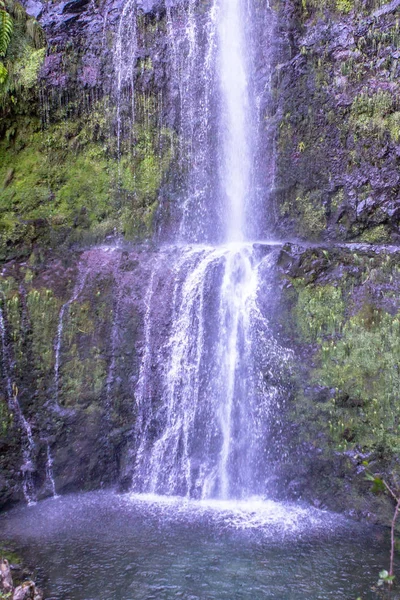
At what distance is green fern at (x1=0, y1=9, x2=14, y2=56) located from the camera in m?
9.82

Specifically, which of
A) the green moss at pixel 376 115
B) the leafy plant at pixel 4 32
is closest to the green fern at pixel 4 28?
the leafy plant at pixel 4 32

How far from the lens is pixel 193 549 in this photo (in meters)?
5.58

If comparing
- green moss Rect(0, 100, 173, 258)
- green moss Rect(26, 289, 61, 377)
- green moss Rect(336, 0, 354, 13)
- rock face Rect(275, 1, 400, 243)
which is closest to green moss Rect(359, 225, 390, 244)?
rock face Rect(275, 1, 400, 243)

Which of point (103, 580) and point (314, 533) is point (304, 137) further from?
point (103, 580)

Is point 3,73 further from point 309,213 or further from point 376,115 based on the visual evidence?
point 376,115

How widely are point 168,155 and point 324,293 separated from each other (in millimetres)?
4682

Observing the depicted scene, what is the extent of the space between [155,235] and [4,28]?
4810 mm

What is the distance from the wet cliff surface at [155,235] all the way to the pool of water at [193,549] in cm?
64

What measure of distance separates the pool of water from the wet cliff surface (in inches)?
25.1

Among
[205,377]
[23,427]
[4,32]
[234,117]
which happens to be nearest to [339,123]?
[234,117]

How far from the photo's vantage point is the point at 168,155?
1048cm

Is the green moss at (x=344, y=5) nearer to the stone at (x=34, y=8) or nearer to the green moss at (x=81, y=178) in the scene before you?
the green moss at (x=81, y=178)

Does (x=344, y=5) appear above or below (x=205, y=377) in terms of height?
above

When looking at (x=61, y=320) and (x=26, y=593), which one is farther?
(x=61, y=320)
